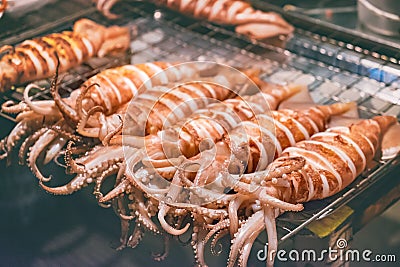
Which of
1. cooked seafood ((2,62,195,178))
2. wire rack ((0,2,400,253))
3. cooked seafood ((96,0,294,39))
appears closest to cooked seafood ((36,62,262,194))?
cooked seafood ((2,62,195,178))

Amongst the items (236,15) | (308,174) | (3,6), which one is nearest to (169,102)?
(308,174)

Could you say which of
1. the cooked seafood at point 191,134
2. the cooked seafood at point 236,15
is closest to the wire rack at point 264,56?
the cooked seafood at point 236,15

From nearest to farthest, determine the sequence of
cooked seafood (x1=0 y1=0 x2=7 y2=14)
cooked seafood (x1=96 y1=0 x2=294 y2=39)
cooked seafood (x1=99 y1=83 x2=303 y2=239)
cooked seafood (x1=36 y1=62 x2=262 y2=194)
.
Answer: cooked seafood (x1=99 y1=83 x2=303 y2=239) → cooked seafood (x1=36 y1=62 x2=262 y2=194) → cooked seafood (x1=0 y1=0 x2=7 y2=14) → cooked seafood (x1=96 y1=0 x2=294 y2=39)

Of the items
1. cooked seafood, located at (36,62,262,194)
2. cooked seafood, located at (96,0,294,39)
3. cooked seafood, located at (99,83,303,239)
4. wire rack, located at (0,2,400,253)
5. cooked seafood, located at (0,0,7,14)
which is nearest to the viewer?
cooked seafood, located at (99,83,303,239)

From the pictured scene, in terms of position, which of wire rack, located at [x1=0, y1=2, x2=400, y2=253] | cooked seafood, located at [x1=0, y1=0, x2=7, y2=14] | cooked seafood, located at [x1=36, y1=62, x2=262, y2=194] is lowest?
wire rack, located at [x1=0, y1=2, x2=400, y2=253]

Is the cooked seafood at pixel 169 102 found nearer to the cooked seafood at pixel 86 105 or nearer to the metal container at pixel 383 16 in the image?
the cooked seafood at pixel 86 105

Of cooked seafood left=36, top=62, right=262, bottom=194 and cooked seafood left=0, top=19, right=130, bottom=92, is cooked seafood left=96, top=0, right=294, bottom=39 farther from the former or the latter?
cooked seafood left=36, top=62, right=262, bottom=194

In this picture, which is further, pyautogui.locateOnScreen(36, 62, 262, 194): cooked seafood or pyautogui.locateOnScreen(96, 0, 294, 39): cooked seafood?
pyautogui.locateOnScreen(96, 0, 294, 39): cooked seafood

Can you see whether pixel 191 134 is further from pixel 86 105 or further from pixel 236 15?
pixel 236 15
